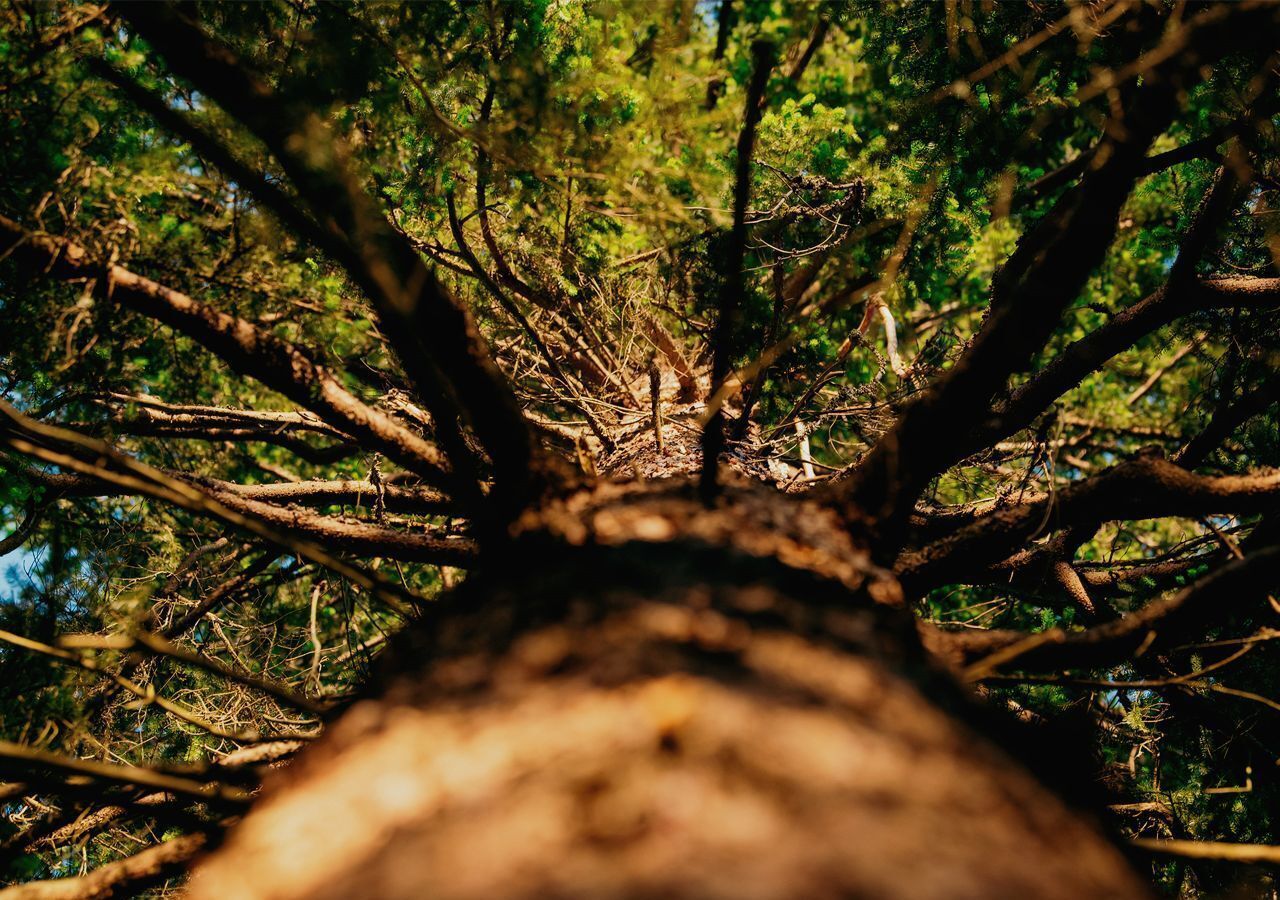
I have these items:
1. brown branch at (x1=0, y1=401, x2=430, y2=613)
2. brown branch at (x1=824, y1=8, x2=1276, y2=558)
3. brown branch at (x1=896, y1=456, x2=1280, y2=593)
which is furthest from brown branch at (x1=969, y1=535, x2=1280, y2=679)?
brown branch at (x1=0, y1=401, x2=430, y2=613)

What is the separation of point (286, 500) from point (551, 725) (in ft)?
10.5

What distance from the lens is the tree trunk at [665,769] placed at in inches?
35.1

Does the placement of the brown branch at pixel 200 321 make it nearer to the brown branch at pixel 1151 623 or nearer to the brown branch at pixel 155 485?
the brown branch at pixel 155 485

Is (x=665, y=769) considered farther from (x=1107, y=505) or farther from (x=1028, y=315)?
(x=1107, y=505)

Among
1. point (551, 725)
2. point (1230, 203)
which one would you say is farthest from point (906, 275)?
point (551, 725)

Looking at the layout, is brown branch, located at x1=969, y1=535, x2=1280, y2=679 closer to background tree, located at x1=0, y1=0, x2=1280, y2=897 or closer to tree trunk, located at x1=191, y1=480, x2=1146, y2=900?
background tree, located at x1=0, y1=0, x2=1280, y2=897

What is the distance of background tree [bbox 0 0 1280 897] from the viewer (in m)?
1.07

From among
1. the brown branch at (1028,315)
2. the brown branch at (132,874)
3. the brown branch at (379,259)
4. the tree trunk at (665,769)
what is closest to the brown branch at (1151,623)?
the brown branch at (1028,315)

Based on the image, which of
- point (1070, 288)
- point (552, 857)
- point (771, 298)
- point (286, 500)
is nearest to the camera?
point (552, 857)

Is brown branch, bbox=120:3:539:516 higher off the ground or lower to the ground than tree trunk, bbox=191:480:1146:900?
higher

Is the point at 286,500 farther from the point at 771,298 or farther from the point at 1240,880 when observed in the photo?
the point at 1240,880

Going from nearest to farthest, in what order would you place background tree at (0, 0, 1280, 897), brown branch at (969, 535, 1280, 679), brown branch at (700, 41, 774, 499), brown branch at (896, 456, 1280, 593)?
background tree at (0, 0, 1280, 897) → brown branch at (700, 41, 774, 499) → brown branch at (969, 535, 1280, 679) → brown branch at (896, 456, 1280, 593)

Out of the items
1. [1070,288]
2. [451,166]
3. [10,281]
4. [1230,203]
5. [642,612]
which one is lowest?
[642,612]

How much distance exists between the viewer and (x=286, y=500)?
12.3 ft
